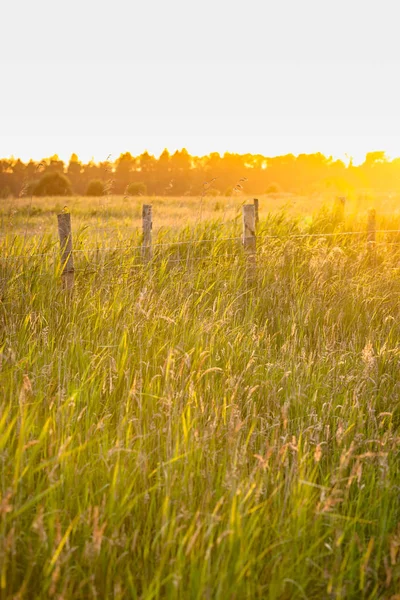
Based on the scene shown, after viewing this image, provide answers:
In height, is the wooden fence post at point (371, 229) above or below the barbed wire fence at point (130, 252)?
above

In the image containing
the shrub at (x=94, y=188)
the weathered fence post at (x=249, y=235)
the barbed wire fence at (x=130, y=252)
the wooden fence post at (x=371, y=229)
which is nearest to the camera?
the barbed wire fence at (x=130, y=252)

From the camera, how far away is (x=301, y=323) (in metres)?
5.16

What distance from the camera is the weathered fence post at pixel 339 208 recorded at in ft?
35.8

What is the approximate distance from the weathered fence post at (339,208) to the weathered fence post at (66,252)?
19.9 ft

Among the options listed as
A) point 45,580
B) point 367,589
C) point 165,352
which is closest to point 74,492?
point 45,580

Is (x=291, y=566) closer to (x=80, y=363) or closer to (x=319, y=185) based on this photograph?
(x=80, y=363)

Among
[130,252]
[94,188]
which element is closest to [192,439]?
[130,252]

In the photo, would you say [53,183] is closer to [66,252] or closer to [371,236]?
[371,236]

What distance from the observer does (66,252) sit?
19.6 ft

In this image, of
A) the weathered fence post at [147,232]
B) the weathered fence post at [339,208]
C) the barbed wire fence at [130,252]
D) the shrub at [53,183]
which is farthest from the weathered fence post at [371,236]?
the shrub at [53,183]

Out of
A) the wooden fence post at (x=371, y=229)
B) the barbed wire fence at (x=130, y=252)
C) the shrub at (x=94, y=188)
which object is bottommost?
the barbed wire fence at (x=130, y=252)

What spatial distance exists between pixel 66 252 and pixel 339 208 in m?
6.47

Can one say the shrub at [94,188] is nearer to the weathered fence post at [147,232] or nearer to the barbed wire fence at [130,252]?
the weathered fence post at [147,232]

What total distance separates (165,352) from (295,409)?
0.96m
